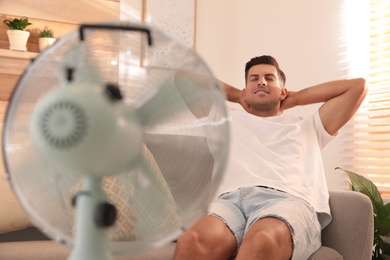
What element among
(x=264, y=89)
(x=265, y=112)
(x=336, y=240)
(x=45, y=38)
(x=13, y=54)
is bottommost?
(x=336, y=240)

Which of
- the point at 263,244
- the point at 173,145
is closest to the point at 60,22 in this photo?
the point at 263,244

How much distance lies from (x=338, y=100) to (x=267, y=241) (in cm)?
91

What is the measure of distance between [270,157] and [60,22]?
75.9 inches

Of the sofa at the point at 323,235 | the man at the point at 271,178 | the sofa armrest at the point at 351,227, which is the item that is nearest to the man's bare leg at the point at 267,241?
the man at the point at 271,178

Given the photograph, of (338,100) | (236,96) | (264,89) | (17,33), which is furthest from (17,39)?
(338,100)

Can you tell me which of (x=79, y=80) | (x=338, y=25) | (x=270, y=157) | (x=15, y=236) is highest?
(x=338, y=25)

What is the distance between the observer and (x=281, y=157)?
2203 mm

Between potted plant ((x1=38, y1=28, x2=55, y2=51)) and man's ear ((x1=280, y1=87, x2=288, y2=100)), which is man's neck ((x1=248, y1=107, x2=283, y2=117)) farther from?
potted plant ((x1=38, y1=28, x2=55, y2=51))

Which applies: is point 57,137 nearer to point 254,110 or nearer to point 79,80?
point 79,80

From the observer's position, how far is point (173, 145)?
2.79 ft

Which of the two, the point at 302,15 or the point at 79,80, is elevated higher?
the point at 302,15

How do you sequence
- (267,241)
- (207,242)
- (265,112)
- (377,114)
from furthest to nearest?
(377,114), (265,112), (207,242), (267,241)

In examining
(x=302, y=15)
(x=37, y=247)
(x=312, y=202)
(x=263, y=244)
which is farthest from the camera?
(x=302, y=15)

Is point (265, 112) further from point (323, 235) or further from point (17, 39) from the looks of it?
point (17, 39)
